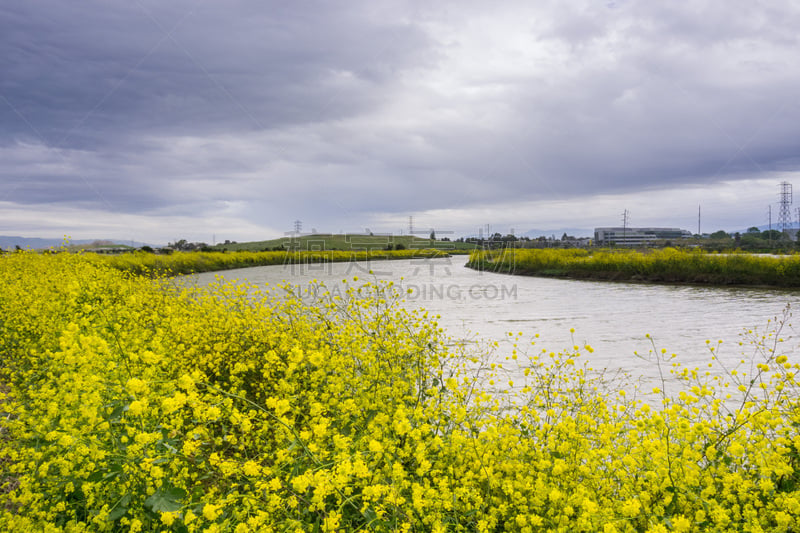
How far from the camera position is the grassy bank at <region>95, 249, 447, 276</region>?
2110 cm

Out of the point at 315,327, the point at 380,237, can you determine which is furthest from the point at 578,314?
the point at 380,237

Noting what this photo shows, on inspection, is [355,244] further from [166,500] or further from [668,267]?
[166,500]

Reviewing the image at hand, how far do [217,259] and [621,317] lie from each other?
2840 cm

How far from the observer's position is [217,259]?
31.6m

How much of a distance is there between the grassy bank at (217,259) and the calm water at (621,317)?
675 cm

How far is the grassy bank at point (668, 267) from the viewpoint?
14930 millimetres

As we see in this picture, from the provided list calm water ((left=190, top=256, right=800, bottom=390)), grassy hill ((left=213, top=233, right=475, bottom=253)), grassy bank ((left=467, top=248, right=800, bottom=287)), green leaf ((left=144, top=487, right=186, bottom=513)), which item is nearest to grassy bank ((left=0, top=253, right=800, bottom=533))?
green leaf ((left=144, top=487, right=186, bottom=513))

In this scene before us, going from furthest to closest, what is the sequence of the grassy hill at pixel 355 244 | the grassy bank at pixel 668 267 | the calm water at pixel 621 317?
1. the grassy hill at pixel 355 244
2. the grassy bank at pixel 668 267
3. the calm water at pixel 621 317

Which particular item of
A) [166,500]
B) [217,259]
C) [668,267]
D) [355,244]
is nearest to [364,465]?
[166,500]

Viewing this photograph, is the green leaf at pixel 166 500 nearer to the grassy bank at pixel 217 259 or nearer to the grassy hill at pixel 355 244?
the grassy bank at pixel 217 259

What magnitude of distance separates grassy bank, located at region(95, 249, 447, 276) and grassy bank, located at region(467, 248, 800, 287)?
56.1 feet

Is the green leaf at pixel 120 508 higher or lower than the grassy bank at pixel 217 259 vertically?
lower

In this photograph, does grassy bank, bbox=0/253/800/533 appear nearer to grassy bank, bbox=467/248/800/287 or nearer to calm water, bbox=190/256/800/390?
calm water, bbox=190/256/800/390

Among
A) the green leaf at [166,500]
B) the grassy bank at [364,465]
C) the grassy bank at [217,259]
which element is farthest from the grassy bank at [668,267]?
the green leaf at [166,500]
